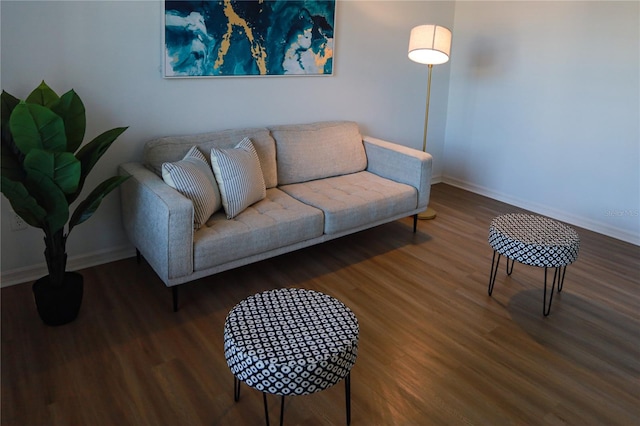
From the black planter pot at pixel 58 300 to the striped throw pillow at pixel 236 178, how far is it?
0.89 m

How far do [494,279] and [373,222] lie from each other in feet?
2.83

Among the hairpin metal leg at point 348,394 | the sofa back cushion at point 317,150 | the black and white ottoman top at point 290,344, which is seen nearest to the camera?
the black and white ottoman top at point 290,344

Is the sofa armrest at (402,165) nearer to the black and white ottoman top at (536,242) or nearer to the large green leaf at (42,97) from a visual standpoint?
the black and white ottoman top at (536,242)

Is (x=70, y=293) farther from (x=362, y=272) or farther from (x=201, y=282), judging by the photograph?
(x=362, y=272)

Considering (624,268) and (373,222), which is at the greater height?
(373,222)

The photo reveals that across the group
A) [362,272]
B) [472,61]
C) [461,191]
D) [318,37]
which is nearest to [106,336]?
[362,272]

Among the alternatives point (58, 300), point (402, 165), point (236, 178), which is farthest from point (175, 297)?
point (402, 165)

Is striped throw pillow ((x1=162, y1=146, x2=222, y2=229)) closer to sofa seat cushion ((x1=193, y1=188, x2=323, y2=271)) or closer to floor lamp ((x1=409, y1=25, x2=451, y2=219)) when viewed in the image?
sofa seat cushion ((x1=193, y1=188, x2=323, y2=271))

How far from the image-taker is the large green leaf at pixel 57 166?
2066mm

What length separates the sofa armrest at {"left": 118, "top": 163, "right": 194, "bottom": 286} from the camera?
8.04 ft

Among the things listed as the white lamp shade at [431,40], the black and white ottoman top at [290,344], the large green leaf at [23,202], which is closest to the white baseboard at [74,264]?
the large green leaf at [23,202]

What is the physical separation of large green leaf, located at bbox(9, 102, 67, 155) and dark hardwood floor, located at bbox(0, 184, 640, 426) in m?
0.93

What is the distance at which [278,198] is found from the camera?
3.24 m

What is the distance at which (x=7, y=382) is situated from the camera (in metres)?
2.09
